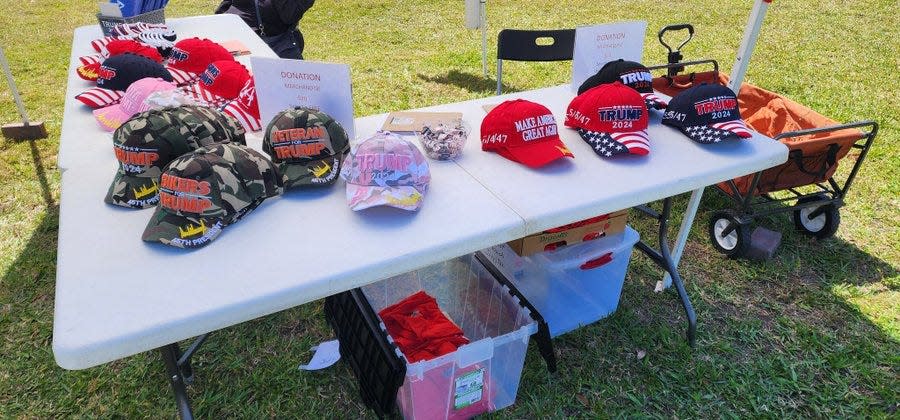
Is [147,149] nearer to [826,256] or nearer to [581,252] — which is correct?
[581,252]

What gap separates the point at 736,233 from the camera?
2623mm

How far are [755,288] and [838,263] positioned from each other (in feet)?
1.62

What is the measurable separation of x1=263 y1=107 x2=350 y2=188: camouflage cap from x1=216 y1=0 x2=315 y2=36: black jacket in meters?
2.28

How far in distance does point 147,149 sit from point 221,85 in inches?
24.3

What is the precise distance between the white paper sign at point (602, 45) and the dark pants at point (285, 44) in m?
2.19

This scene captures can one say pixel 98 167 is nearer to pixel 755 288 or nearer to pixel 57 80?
pixel 755 288

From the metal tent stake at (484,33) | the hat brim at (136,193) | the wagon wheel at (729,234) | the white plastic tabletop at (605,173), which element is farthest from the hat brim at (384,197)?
the metal tent stake at (484,33)

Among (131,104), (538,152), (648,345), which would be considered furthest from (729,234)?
(131,104)

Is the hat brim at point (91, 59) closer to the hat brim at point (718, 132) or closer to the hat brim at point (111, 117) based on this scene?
the hat brim at point (111, 117)

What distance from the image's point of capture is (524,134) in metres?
1.64

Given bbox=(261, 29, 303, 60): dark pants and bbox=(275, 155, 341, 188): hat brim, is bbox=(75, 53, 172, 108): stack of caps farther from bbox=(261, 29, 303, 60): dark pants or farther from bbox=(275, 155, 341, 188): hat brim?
bbox=(261, 29, 303, 60): dark pants

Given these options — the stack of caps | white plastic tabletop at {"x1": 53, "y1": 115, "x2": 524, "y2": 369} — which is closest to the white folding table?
white plastic tabletop at {"x1": 53, "y1": 115, "x2": 524, "y2": 369}

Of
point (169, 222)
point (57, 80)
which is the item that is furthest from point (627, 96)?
point (57, 80)

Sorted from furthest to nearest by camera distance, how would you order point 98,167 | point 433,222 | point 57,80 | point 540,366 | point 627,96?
point 57,80
point 540,366
point 627,96
point 98,167
point 433,222
